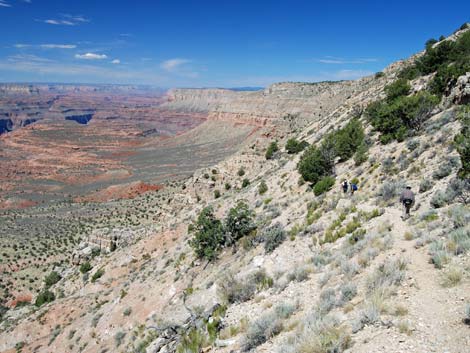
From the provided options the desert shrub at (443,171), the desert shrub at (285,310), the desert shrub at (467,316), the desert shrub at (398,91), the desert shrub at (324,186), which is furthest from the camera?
the desert shrub at (398,91)

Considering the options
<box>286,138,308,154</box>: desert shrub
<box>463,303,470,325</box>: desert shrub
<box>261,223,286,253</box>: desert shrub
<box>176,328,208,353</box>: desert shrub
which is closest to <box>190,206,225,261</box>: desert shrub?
<box>261,223,286,253</box>: desert shrub

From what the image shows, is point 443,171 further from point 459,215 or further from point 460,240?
point 460,240

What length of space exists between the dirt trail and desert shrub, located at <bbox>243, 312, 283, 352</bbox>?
191 cm

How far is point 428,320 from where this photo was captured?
514cm

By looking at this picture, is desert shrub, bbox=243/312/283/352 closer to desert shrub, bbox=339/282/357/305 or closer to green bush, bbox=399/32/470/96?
desert shrub, bbox=339/282/357/305

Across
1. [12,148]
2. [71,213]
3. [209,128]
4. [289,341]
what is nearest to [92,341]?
[289,341]

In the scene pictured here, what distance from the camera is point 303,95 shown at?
3292 inches

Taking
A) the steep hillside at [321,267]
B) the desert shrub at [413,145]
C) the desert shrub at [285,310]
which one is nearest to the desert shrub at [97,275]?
the steep hillside at [321,267]

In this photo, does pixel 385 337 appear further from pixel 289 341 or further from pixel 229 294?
pixel 229 294

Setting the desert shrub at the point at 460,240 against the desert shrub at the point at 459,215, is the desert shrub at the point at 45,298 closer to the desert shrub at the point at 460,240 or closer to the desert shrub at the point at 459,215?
the desert shrub at the point at 459,215

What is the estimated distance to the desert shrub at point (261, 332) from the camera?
258 inches

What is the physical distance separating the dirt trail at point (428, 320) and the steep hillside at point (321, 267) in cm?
2

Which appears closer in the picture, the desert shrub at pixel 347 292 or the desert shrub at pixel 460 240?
the desert shrub at pixel 460 240

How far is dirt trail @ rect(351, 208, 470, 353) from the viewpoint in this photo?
15.2 ft
